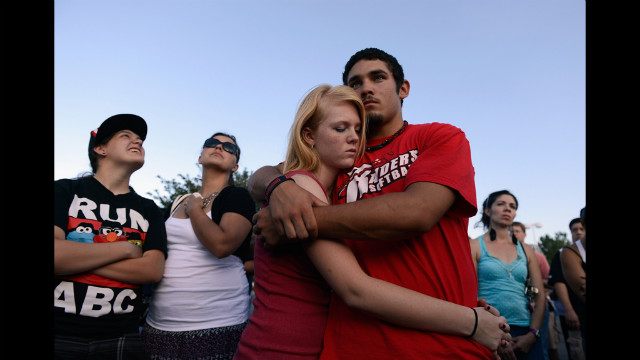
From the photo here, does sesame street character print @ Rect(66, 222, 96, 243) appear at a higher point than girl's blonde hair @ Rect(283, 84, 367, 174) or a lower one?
lower

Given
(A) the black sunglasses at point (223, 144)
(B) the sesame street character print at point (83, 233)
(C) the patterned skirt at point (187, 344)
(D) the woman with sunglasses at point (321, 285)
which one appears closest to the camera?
(D) the woman with sunglasses at point (321, 285)

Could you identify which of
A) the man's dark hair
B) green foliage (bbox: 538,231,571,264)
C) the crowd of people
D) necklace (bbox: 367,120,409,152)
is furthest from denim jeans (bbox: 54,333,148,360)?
green foliage (bbox: 538,231,571,264)

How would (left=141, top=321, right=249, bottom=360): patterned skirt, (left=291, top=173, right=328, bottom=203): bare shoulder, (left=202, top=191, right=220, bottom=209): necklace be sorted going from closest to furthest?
(left=291, top=173, right=328, bottom=203): bare shoulder, (left=141, top=321, right=249, bottom=360): patterned skirt, (left=202, top=191, right=220, bottom=209): necklace

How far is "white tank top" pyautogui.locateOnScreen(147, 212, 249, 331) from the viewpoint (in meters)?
2.68

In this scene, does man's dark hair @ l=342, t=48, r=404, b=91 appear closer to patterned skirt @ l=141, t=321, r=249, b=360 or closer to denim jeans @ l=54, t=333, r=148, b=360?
patterned skirt @ l=141, t=321, r=249, b=360

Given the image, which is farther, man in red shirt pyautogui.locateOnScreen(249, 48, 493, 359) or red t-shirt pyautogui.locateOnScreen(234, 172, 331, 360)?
red t-shirt pyautogui.locateOnScreen(234, 172, 331, 360)

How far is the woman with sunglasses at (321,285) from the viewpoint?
1459 millimetres

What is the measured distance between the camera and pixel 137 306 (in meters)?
2.51

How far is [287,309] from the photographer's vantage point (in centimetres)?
164

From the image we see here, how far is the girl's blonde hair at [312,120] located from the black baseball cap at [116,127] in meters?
1.55

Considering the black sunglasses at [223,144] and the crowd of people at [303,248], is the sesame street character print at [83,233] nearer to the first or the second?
the crowd of people at [303,248]

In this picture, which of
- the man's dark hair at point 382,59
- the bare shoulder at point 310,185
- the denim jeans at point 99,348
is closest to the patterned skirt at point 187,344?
Result: the denim jeans at point 99,348
